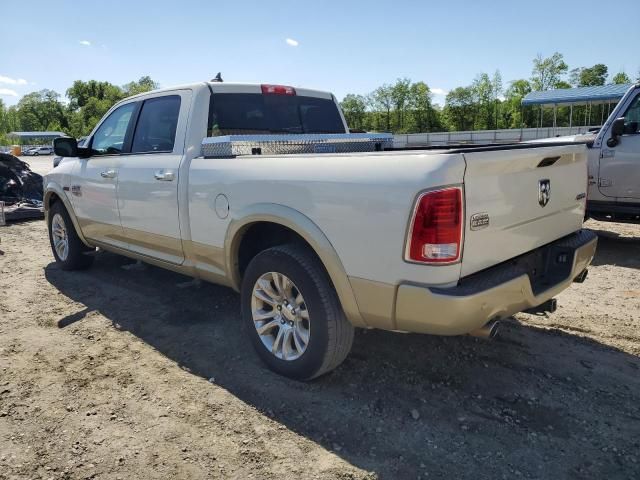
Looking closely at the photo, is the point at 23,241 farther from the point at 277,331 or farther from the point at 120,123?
the point at 277,331

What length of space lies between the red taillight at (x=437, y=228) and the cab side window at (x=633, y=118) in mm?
5413

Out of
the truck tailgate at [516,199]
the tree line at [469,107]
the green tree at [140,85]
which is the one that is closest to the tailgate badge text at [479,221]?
the truck tailgate at [516,199]

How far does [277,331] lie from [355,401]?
0.72 metres

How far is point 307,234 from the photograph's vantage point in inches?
115

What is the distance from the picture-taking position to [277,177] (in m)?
3.10

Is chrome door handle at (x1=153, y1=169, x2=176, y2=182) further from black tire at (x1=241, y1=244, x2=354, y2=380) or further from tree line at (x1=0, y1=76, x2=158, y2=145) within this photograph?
tree line at (x1=0, y1=76, x2=158, y2=145)

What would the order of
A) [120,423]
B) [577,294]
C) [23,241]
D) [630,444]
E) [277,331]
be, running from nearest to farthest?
1. [630,444]
2. [120,423]
3. [277,331]
4. [577,294]
5. [23,241]

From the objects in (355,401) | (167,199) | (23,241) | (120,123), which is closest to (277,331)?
(355,401)

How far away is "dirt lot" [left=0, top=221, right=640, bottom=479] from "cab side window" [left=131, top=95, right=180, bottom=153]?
59.4 inches

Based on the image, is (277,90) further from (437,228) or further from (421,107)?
(421,107)

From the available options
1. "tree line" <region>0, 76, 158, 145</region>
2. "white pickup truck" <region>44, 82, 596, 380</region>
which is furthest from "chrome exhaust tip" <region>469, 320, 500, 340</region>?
"tree line" <region>0, 76, 158, 145</region>

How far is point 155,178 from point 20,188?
888 cm

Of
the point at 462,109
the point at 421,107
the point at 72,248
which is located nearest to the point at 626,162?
the point at 72,248

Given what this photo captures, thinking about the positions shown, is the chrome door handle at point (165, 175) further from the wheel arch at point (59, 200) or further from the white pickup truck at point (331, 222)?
the wheel arch at point (59, 200)
